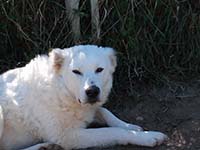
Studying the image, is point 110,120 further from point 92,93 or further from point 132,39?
point 132,39

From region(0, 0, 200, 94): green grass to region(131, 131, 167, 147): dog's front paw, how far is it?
1087 millimetres

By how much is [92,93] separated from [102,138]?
523 millimetres

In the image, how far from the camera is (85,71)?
5.31 meters

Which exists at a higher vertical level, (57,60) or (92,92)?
(57,60)

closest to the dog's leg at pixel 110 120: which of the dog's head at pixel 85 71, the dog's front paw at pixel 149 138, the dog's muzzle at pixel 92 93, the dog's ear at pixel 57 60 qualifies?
the dog's front paw at pixel 149 138

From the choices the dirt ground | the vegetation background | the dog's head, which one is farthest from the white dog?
the vegetation background

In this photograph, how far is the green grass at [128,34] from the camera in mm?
6617

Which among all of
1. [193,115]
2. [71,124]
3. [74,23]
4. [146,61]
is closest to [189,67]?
[146,61]

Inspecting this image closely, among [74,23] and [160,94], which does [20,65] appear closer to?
[74,23]

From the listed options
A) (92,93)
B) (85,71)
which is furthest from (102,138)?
(85,71)

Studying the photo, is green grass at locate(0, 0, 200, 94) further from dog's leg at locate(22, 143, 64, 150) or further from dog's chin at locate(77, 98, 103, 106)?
dog's leg at locate(22, 143, 64, 150)

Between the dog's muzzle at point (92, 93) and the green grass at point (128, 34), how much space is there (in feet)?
4.24

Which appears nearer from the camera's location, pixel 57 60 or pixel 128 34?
pixel 57 60

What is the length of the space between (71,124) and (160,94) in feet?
4.61
